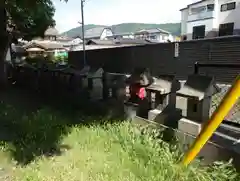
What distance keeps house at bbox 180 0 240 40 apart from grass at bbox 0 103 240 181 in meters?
30.5

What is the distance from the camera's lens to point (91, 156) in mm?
3418

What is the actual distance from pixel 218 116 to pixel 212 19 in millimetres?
35923

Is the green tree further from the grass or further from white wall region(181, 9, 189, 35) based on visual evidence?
white wall region(181, 9, 189, 35)

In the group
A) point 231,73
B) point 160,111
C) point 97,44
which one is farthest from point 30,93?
point 97,44

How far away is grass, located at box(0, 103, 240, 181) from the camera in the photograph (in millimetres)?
2830

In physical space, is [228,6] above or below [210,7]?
below

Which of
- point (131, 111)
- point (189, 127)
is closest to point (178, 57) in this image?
point (131, 111)

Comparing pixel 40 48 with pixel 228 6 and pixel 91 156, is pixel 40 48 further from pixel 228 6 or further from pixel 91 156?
pixel 91 156

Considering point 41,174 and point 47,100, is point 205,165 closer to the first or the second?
point 41,174

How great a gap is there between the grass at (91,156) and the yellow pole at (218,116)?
180mm

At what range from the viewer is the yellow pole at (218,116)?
7.46ft

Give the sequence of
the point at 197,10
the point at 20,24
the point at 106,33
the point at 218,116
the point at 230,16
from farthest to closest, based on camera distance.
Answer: the point at 106,33 < the point at 197,10 < the point at 230,16 < the point at 20,24 < the point at 218,116

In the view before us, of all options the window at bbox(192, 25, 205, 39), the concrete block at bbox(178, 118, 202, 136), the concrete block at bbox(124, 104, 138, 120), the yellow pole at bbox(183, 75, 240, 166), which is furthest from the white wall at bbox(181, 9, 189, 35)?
the yellow pole at bbox(183, 75, 240, 166)

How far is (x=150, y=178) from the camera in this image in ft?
9.05
